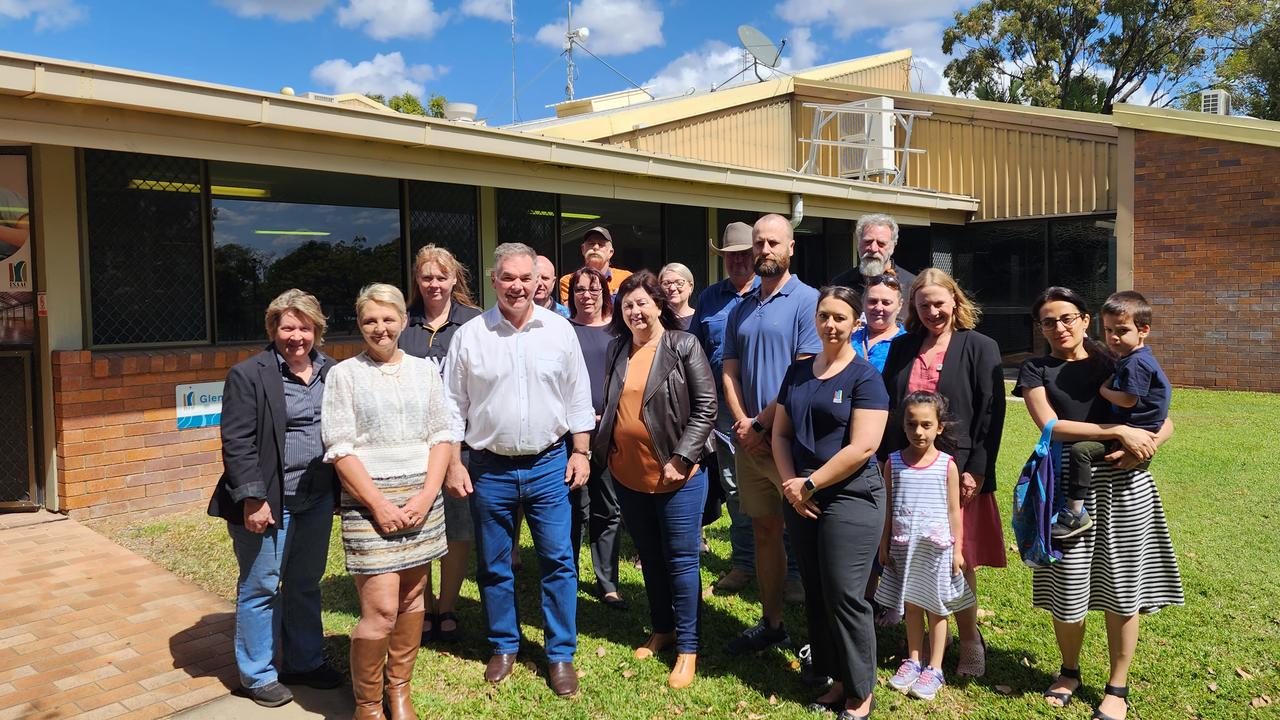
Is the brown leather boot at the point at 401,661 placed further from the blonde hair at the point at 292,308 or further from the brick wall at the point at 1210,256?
the brick wall at the point at 1210,256

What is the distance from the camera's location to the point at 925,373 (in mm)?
3760

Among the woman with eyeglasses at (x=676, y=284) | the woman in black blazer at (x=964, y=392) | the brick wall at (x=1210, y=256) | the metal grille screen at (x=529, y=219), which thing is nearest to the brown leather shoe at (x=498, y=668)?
the woman with eyeglasses at (x=676, y=284)

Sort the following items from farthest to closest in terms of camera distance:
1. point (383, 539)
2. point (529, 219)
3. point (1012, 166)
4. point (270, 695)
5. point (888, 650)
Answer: point (1012, 166) < point (529, 219) < point (888, 650) < point (270, 695) < point (383, 539)

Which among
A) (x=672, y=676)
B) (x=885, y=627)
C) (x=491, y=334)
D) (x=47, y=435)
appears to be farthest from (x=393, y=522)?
(x=47, y=435)

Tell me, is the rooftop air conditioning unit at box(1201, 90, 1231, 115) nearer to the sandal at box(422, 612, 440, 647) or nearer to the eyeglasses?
the eyeglasses

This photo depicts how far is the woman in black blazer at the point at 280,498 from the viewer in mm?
3416

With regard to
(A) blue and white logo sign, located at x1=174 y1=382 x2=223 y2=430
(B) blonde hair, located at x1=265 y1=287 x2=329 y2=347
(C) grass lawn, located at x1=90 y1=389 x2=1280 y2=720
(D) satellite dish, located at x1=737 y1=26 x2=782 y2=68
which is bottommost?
(C) grass lawn, located at x1=90 y1=389 x2=1280 y2=720

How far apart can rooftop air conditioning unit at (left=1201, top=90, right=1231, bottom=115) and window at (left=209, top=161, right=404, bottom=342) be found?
13229 mm

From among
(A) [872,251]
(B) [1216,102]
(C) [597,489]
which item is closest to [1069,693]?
(A) [872,251]

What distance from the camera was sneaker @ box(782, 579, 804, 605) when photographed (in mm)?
4852

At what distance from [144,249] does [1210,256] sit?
494 inches

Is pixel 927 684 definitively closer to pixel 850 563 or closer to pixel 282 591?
pixel 850 563

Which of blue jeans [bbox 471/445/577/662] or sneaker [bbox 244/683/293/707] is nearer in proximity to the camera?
sneaker [bbox 244/683/293/707]

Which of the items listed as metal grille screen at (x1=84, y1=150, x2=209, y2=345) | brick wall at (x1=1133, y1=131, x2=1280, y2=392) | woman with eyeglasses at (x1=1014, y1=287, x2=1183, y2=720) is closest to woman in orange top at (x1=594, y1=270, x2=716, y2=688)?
woman with eyeglasses at (x1=1014, y1=287, x2=1183, y2=720)
